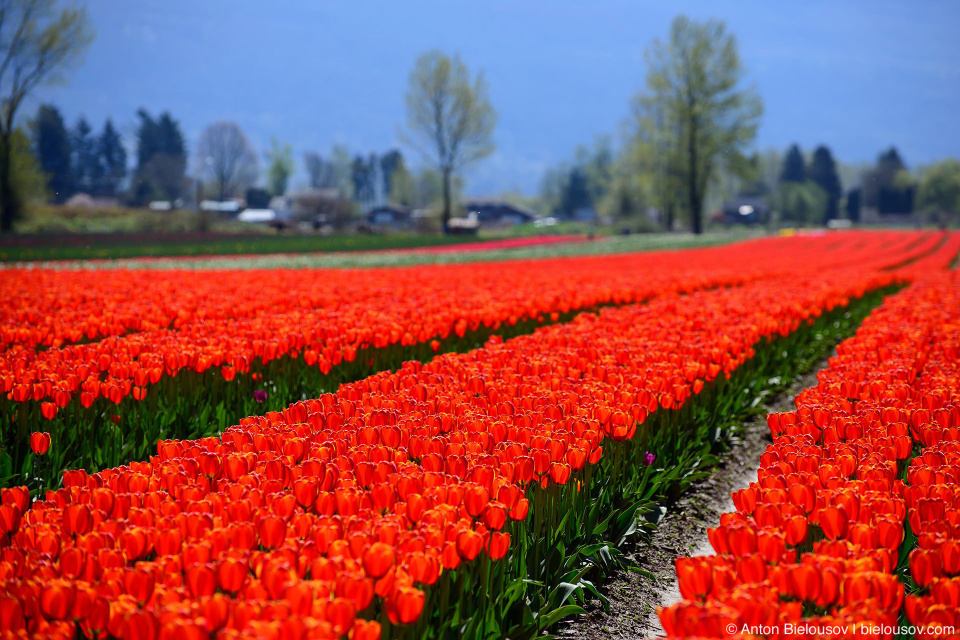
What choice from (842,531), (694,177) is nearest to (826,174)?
(694,177)

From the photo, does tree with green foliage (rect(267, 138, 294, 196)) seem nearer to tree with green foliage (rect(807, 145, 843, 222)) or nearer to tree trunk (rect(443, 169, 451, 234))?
tree trunk (rect(443, 169, 451, 234))

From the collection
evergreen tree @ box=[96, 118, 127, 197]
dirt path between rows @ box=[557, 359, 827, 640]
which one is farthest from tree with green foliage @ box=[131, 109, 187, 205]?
dirt path between rows @ box=[557, 359, 827, 640]

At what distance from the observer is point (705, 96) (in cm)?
5466

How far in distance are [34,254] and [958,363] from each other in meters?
28.1

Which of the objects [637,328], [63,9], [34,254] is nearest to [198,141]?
[63,9]

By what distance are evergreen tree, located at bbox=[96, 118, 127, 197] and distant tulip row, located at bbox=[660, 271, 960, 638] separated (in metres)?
102

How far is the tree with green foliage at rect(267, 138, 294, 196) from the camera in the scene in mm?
110625

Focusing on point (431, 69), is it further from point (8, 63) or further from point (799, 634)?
point (799, 634)

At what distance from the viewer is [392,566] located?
218cm

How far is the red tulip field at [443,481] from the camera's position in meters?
2.06

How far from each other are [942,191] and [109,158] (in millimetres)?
112175

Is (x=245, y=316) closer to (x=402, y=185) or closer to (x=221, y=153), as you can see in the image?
(x=221, y=153)

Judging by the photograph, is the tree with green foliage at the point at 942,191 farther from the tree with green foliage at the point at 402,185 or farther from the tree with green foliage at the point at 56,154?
the tree with green foliage at the point at 56,154

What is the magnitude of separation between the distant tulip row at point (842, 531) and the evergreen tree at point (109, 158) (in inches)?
4031
